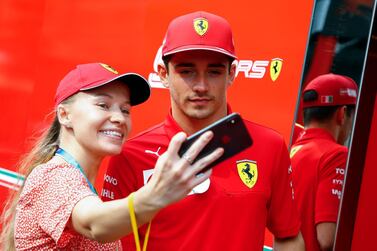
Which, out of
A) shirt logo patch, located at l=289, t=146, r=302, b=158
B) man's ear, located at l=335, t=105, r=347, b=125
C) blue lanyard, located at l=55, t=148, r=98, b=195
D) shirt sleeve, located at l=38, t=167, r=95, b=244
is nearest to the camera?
shirt sleeve, located at l=38, t=167, r=95, b=244

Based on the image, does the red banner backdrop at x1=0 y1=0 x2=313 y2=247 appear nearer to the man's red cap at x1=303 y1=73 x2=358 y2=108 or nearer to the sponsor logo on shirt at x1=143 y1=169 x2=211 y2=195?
the man's red cap at x1=303 y1=73 x2=358 y2=108

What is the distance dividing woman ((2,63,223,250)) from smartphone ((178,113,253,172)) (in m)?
0.02

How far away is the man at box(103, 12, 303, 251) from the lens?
2.05 m

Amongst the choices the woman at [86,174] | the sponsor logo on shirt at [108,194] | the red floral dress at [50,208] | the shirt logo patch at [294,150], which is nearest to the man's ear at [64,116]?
the woman at [86,174]

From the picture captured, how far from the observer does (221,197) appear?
6.78ft

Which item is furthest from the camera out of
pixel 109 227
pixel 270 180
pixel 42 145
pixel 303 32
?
pixel 303 32

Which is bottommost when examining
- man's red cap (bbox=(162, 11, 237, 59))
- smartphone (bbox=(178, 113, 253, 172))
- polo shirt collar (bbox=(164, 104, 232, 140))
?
polo shirt collar (bbox=(164, 104, 232, 140))

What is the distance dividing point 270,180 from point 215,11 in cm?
93

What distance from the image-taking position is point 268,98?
2582 mm

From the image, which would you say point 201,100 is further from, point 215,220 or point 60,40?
point 60,40

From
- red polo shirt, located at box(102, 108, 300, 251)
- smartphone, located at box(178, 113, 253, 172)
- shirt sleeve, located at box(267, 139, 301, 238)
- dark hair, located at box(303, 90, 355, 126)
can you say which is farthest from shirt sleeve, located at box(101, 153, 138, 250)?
dark hair, located at box(303, 90, 355, 126)

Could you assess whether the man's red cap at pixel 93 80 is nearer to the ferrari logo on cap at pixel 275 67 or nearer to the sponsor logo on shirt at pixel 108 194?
the sponsor logo on shirt at pixel 108 194

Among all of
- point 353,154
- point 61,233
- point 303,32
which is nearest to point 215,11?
point 303,32

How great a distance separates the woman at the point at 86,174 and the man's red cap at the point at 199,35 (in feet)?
0.60
